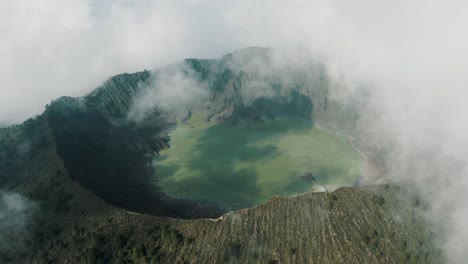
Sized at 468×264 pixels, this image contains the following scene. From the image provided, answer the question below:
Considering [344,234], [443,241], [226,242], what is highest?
[226,242]

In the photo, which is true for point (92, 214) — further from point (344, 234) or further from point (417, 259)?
point (417, 259)

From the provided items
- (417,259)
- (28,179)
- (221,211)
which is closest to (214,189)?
(221,211)

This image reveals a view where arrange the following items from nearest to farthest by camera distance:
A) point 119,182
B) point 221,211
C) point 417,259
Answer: point 417,259
point 221,211
point 119,182

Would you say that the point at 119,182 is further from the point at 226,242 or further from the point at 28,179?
the point at 226,242

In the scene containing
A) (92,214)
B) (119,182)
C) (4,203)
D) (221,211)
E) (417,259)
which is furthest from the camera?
(119,182)

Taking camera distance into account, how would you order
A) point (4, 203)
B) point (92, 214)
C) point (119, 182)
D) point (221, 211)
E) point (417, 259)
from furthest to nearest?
point (119, 182)
point (221, 211)
point (4, 203)
point (92, 214)
point (417, 259)

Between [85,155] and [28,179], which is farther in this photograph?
[85,155]

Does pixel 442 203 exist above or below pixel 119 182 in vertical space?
below

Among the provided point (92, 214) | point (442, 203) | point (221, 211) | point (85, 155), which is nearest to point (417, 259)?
point (442, 203)

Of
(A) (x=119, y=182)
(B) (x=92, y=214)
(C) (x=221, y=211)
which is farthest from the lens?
(A) (x=119, y=182)
